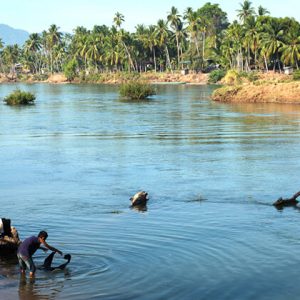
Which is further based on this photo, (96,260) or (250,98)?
(250,98)

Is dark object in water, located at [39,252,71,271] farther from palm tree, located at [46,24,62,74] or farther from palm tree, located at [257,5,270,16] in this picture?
palm tree, located at [46,24,62,74]

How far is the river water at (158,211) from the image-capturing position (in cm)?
1530

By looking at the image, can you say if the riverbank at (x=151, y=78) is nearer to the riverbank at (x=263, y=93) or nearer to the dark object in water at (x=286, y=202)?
the riverbank at (x=263, y=93)

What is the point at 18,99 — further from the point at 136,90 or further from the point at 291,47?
the point at 291,47

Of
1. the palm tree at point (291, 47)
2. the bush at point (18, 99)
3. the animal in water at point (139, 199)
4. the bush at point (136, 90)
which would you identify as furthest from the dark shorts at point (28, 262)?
the palm tree at point (291, 47)

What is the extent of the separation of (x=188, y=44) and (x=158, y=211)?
151 meters

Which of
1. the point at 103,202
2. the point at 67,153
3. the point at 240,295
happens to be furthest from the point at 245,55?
the point at 240,295

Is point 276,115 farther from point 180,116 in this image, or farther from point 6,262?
point 6,262

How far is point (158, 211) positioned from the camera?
2230 centimetres

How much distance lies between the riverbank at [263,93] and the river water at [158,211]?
91.0 ft

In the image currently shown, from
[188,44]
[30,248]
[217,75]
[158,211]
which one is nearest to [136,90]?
[217,75]

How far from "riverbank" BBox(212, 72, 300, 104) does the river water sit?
91.0ft

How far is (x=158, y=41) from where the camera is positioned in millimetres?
152625

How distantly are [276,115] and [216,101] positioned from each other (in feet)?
69.3
